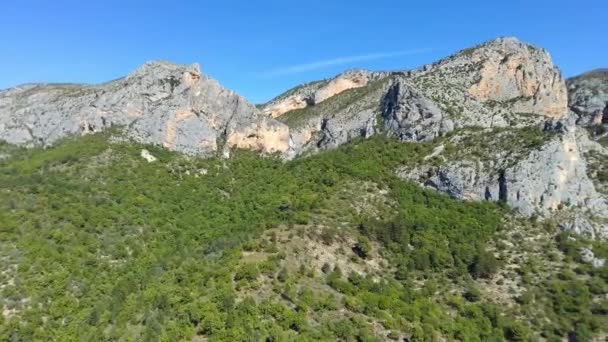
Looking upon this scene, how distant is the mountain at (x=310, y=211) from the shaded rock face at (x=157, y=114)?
359 millimetres

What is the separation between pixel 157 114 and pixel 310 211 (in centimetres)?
4373

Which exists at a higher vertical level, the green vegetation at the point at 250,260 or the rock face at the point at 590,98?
the rock face at the point at 590,98

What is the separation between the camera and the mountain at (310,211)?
165 ft

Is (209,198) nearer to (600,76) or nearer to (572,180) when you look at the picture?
(572,180)

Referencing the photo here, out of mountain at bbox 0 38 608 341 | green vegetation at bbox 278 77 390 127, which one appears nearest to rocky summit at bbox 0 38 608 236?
mountain at bbox 0 38 608 341

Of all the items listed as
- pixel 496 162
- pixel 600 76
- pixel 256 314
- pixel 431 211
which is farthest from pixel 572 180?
pixel 600 76

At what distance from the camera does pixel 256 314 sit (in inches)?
1804

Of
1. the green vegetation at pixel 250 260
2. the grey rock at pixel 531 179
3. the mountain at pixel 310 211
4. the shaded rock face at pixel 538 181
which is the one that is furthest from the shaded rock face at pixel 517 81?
the shaded rock face at pixel 538 181

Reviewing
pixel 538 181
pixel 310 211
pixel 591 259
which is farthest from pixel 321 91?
pixel 591 259

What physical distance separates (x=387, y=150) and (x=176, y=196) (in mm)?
35582

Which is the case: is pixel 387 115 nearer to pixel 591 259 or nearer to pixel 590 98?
pixel 591 259

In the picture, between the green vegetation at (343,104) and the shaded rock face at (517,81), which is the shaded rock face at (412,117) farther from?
the shaded rock face at (517,81)

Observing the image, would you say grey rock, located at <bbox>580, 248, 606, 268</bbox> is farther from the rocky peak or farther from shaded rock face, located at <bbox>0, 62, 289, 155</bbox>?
shaded rock face, located at <bbox>0, 62, 289, 155</bbox>

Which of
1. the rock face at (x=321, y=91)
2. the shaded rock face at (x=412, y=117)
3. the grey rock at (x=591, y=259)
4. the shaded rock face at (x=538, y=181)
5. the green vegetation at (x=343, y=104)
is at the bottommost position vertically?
the grey rock at (x=591, y=259)
